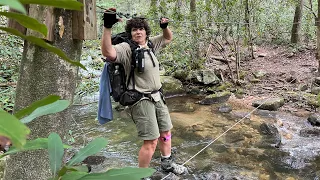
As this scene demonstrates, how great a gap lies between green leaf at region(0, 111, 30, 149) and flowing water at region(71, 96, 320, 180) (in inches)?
128

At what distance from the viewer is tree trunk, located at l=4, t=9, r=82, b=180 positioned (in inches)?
65.8

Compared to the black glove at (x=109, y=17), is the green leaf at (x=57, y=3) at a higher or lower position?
lower

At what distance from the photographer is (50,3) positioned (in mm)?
501

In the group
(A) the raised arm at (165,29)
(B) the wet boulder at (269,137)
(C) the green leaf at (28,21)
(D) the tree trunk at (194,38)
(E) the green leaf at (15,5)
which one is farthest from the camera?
(D) the tree trunk at (194,38)

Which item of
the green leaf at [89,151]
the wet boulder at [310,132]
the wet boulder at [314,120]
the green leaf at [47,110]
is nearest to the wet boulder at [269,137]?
the wet boulder at [310,132]

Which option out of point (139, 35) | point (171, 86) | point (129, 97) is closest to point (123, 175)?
point (129, 97)

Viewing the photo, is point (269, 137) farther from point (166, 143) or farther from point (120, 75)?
point (120, 75)

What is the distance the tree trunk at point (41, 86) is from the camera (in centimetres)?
167

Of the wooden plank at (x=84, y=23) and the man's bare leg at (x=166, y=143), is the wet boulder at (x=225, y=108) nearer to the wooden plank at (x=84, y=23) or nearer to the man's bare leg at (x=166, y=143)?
the man's bare leg at (x=166, y=143)

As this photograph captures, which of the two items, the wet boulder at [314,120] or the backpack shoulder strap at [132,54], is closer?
the backpack shoulder strap at [132,54]

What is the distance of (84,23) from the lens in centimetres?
181

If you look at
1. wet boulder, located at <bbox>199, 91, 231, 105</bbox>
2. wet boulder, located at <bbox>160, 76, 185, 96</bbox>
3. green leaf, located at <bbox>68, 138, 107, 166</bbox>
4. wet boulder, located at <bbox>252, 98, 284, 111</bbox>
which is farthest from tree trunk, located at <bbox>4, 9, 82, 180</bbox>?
wet boulder, located at <bbox>160, 76, 185, 96</bbox>

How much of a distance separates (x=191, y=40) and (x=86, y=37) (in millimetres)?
6974

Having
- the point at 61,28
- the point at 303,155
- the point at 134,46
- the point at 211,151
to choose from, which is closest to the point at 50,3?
the point at 61,28
